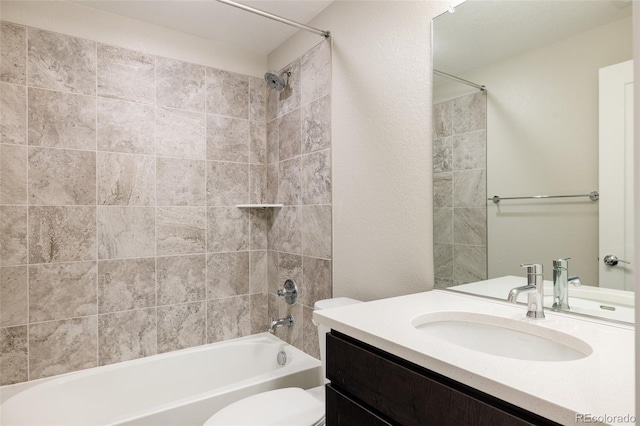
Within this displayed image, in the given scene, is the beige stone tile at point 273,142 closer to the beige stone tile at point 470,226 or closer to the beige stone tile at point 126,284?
the beige stone tile at point 126,284

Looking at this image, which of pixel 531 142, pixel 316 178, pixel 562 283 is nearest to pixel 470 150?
pixel 531 142

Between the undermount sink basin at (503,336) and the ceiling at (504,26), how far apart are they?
2.78ft

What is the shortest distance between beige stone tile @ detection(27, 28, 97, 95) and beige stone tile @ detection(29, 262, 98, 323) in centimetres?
95

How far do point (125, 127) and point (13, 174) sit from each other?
578 millimetres

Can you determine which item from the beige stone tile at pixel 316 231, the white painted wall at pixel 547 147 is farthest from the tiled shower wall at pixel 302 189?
the white painted wall at pixel 547 147

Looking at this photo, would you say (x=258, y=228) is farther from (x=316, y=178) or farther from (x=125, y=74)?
(x=125, y=74)

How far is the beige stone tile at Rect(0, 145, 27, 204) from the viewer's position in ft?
5.77

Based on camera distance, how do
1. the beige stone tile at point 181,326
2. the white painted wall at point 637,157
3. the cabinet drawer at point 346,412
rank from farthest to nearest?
the beige stone tile at point 181,326 < the cabinet drawer at point 346,412 < the white painted wall at point 637,157

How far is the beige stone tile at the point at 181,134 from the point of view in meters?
2.17

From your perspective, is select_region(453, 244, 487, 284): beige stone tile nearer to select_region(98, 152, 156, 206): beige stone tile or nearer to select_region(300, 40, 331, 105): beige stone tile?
select_region(300, 40, 331, 105): beige stone tile

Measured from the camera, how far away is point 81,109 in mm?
1942

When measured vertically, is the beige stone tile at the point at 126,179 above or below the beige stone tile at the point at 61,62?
below

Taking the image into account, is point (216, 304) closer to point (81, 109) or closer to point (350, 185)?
point (350, 185)

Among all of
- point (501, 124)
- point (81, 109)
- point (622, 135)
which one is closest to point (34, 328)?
point (81, 109)
